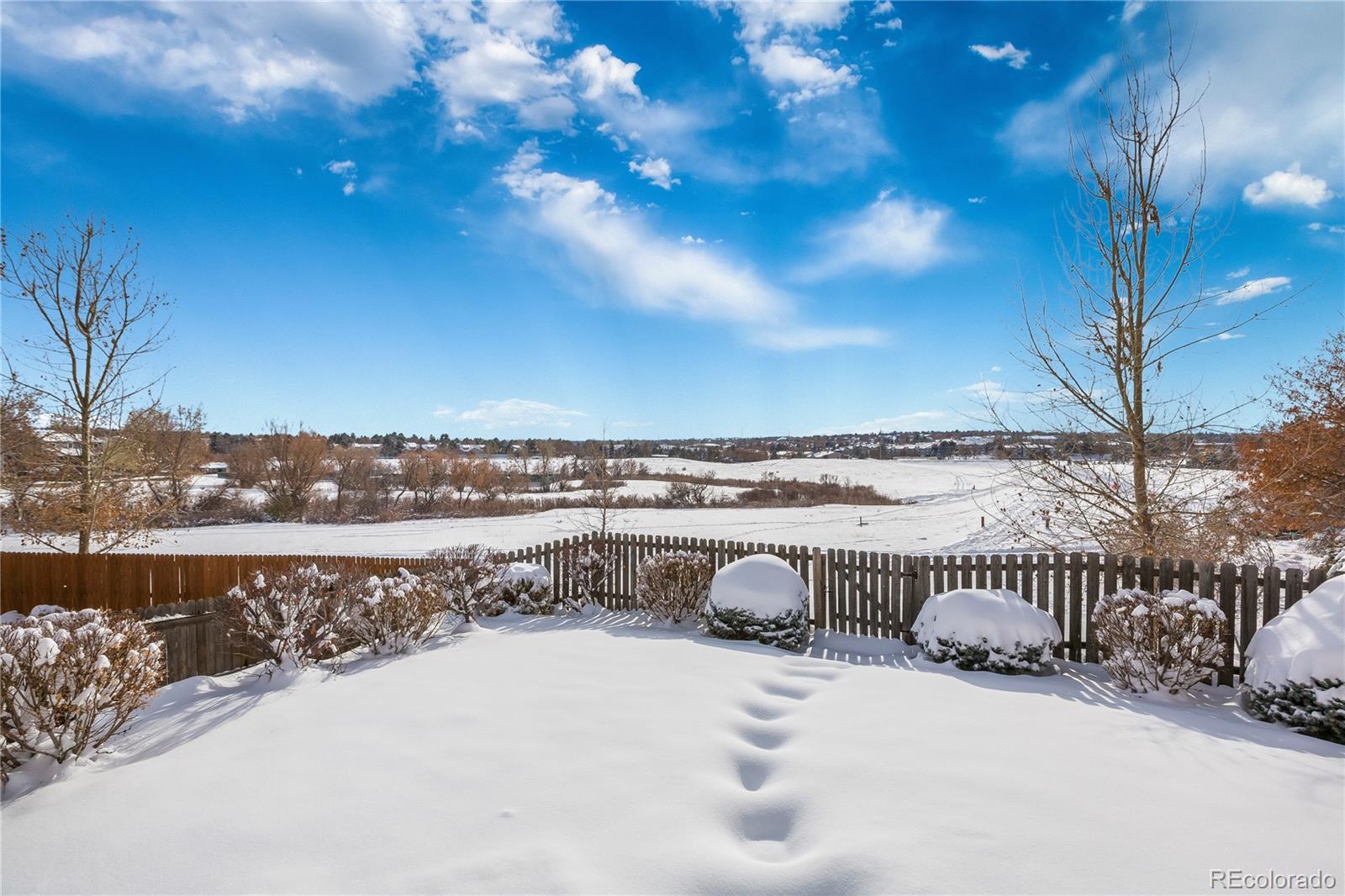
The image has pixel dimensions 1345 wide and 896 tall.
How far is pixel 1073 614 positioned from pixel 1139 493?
6.68ft

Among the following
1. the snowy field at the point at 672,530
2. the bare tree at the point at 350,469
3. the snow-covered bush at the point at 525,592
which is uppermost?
the bare tree at the point at 350,469

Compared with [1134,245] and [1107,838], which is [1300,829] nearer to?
[1107,838]

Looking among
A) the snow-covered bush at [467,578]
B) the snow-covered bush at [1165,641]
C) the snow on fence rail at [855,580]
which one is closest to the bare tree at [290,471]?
the snow on fence rail at [855,580]

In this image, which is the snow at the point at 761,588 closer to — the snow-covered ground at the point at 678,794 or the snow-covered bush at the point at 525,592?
the snow-covered ground at the point at 678,794

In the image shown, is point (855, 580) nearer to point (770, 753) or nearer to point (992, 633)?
point (992, 633)

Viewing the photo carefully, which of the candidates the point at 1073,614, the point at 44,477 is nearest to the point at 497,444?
the point at 44,477

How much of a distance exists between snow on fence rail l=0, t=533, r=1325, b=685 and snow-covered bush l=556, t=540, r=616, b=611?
0.13 meters

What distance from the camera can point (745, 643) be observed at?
728 cm

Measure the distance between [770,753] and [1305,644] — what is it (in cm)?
447

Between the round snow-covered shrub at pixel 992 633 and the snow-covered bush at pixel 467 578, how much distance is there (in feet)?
20.0

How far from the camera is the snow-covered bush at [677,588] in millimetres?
8508

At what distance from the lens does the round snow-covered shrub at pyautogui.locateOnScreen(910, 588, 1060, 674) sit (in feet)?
20.3

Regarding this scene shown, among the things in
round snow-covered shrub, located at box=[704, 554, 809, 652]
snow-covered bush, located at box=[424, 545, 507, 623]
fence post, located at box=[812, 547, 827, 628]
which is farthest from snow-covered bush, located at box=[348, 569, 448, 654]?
fence post, located at box=[812, 547, 827, 628]

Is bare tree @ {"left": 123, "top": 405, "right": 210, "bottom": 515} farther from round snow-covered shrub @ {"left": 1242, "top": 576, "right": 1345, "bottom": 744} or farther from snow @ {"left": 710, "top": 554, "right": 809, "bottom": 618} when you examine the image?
round snow-covered shrub @ {"left": 1242, "top": 576, "right": 1345, "bottom": 744}
